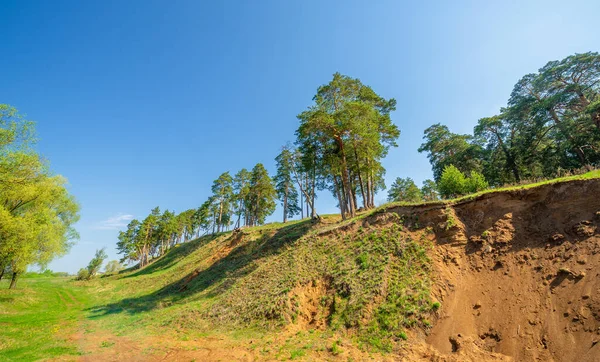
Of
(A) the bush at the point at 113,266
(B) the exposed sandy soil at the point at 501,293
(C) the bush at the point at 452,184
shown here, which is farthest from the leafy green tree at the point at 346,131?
(A) the bush at the point at 113,266

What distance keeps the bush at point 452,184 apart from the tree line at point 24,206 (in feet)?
103

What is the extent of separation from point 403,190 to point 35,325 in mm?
53549

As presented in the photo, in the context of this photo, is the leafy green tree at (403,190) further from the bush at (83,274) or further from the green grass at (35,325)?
the bush at (83,274)

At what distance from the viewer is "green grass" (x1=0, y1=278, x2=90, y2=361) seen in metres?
11.4

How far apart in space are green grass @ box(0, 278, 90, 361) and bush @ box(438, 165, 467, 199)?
27366 mm

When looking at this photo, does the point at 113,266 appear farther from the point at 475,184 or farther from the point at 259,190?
the point at 475,184

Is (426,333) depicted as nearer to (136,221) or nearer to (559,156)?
(559,156)

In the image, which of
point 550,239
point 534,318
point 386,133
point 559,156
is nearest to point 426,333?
point 534,318

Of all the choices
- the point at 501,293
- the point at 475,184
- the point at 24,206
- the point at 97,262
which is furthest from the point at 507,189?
the point at 97,262

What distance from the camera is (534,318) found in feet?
29.9

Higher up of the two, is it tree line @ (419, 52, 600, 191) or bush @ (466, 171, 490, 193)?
tree line @ (419, 52, 600, 191)

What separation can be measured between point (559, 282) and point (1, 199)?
35.2 meters

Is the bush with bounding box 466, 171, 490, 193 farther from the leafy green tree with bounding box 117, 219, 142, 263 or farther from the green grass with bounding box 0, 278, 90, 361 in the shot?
the leafy green tree with bounding box 117, 219, 142, 263

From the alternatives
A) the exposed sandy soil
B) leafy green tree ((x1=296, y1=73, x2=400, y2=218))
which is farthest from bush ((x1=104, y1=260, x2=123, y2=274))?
leafy green tree ((x1=296, y1=73, x2=400, y2=218))
